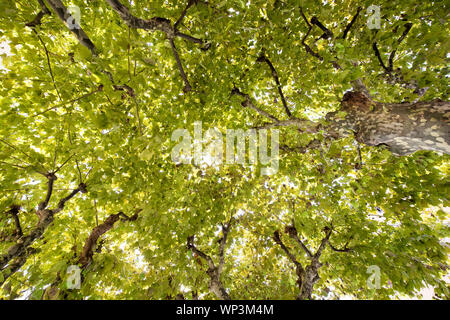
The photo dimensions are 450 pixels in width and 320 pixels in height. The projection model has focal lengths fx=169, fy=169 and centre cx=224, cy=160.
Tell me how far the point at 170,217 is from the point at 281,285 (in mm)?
4718

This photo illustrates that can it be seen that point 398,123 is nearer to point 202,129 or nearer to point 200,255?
point 202,129

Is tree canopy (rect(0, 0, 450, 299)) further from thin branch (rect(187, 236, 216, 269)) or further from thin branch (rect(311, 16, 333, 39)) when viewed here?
thin branch (rect(187, 236, 216, 269))

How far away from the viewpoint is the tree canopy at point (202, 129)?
2.67 meters

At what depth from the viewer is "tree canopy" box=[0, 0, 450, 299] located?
267cm

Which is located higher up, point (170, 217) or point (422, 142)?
point (422, 142)

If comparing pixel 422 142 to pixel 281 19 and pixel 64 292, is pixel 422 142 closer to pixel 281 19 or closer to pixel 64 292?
pixel 281 19

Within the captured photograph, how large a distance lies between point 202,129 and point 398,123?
3954 mm

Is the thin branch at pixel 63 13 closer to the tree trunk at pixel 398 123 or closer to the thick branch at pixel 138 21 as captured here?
the thick branch at pixel 138 21

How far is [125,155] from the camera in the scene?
147 inches

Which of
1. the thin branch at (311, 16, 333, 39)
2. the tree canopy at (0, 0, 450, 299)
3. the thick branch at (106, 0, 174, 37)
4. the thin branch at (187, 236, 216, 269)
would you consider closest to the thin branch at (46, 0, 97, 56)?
the tree canopy at (0, 0, 450, 299)

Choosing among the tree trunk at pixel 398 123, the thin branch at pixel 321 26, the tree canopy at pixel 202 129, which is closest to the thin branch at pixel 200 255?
the tree canopy at pixel 202 129

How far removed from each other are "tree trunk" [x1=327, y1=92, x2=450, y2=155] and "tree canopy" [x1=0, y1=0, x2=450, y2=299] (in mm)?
22
